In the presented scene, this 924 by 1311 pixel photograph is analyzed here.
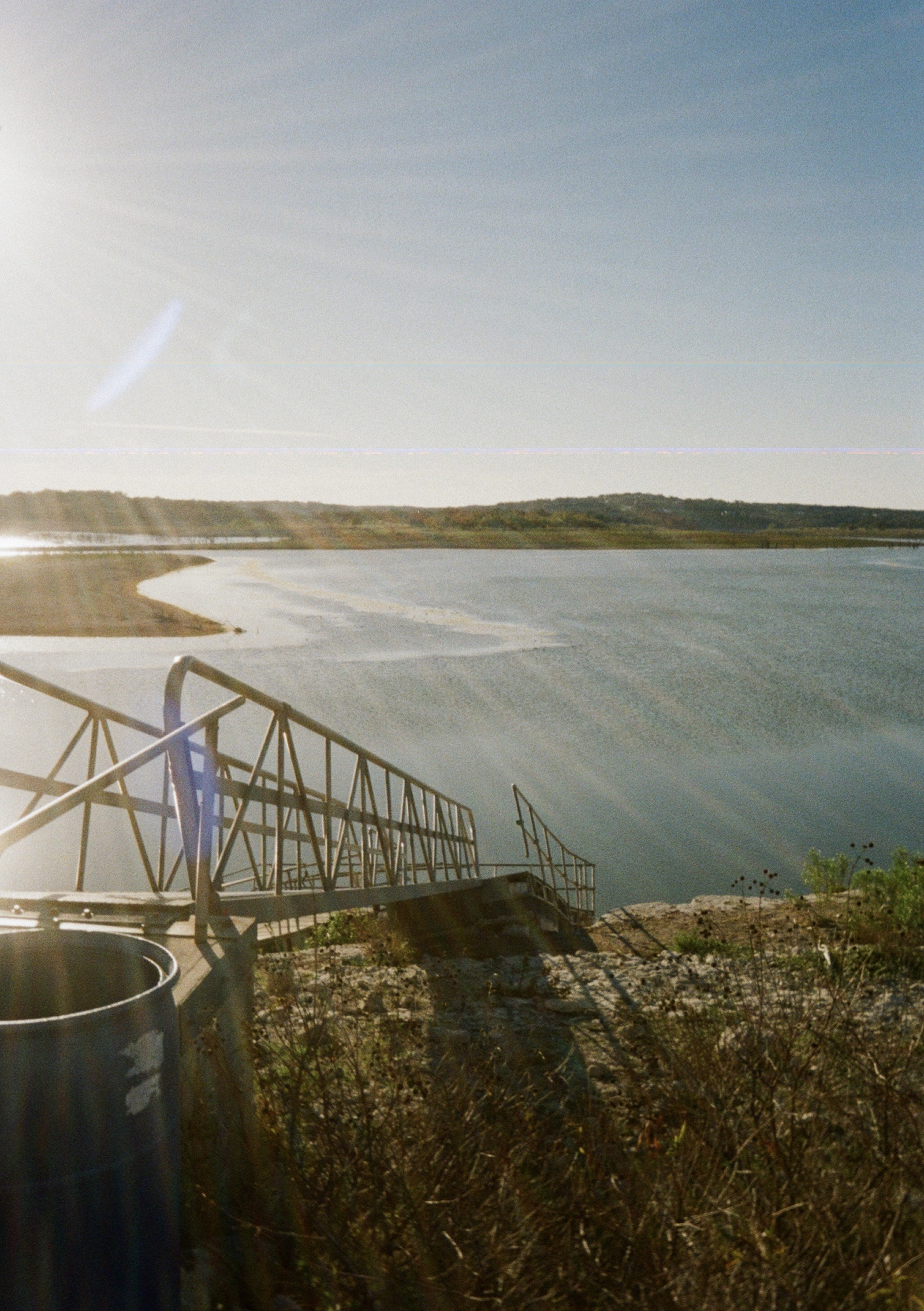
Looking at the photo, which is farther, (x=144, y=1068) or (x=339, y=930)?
(x=339, y=930)

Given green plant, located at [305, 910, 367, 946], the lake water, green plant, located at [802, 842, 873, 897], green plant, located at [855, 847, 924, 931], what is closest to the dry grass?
green plant, located at [305, 910, 367, 946]

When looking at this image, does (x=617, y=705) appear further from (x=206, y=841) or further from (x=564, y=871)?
(x=206, y=841)

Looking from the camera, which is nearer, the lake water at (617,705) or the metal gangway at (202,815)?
the metal gangway at (202,815)

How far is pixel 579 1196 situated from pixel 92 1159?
2.00m

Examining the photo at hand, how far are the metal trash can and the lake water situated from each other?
18.3m

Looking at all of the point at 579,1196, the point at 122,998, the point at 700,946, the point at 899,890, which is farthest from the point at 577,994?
the point at 899,890

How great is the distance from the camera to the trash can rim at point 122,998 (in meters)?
2.18

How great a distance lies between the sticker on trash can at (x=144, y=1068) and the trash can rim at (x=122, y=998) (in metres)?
0.11

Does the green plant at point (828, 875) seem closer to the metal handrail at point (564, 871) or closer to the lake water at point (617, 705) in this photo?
the lake water at point (617, 705)

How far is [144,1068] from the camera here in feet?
7.78

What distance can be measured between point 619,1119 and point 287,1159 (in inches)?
101

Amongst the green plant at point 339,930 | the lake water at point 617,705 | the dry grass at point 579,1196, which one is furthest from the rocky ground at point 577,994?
the lake water at point 617,705

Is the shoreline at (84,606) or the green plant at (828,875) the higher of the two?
the shoreline at (84,606)

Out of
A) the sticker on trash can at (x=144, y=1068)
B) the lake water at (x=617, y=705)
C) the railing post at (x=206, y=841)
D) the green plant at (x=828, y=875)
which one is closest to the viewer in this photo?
the sticker on trash can at (x=144, y=1068)
